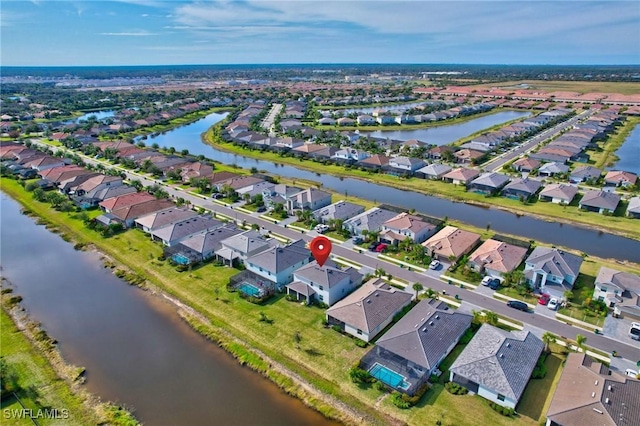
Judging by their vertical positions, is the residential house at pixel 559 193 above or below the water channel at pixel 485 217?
above

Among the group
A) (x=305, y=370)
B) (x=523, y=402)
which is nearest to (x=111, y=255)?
(x=305, y=370)

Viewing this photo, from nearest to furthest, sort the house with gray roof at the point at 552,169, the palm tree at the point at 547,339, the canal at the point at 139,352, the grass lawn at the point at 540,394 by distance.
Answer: the grass lawn at the point at 540,394 < the canal at the point at 139,352 < the palm tree at the point at 547,339 < the house with gray roof at the point at 552,169

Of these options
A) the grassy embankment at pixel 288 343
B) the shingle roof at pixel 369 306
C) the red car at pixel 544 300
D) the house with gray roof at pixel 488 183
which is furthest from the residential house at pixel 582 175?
the grassy embankment at pixel 288 343

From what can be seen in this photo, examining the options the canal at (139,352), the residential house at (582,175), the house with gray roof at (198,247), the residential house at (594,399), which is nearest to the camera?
the residential house at (594,399)

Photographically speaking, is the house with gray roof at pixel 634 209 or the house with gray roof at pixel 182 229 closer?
the house with gray roof at pixel 182 229

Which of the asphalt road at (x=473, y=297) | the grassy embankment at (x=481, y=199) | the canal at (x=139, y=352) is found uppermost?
the grassy embankment at (x=481, y=199)

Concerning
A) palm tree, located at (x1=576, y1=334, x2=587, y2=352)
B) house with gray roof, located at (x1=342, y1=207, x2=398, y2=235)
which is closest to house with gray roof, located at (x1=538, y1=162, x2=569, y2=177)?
house with gray roof, located at (x1=342, y1=207, x2=398, y2=235)

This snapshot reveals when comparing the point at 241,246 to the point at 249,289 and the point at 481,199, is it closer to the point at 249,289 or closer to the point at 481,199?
the point at 249,289

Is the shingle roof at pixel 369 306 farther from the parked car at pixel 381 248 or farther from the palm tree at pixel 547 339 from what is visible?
the palm tree at pixel 547 339
